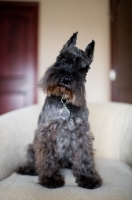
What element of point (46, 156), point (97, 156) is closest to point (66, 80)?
point (46, 156)

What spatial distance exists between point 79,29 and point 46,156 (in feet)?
7.25

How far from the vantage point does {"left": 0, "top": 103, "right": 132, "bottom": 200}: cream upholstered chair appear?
976 millimetres

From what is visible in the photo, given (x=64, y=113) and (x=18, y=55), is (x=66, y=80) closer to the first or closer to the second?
(x=64, y=113)

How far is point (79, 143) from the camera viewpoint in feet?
4.17

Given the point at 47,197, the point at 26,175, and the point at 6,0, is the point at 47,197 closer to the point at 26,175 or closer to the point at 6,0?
the point at 26,175

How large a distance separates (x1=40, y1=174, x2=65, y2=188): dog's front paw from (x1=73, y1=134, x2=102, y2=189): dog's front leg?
10 centimetres

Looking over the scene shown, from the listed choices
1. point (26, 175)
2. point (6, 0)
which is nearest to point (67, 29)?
point (6, 0)

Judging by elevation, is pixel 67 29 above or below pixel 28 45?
above

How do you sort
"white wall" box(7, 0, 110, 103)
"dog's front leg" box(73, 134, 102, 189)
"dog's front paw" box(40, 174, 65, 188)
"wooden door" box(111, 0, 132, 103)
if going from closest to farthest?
"dog's front paw" box(40, 174, 65, 188) → "dog's front leg" box(73, 134, 102, 189) → "wooden door" box(111, 0, 132, 103) → "white wall" box(7, 0, 110, 103)

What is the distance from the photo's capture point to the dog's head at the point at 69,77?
3.80 ft

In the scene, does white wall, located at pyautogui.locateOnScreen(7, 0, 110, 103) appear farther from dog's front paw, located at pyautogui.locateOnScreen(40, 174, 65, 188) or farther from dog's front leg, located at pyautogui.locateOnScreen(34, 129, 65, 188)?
dog's front paw, located at pyautogui.locateOnScreen(40, 174, 65, 188)

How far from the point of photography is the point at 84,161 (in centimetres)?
125

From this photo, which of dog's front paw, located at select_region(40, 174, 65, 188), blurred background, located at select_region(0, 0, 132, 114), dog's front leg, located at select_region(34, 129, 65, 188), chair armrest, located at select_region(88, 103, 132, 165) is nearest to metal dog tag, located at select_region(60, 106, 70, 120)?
dog's front leg, located at select_region(34, 129, 65, 188)

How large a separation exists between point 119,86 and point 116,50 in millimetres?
491
